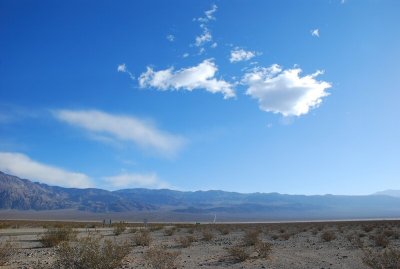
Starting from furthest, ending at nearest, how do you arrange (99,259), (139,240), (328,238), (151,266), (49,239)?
1. (328,238)
2. (139,240)
3. (49,239)
4. (151,266)
5. (99,259)

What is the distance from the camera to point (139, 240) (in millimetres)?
24109

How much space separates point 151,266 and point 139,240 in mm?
9628

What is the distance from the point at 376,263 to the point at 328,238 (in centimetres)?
1654

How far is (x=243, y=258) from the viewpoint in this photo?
17.3 m

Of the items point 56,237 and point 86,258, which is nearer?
point 86,258

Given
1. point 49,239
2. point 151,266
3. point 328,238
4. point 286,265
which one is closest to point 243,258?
point 286,265

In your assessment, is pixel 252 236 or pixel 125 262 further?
pixel 252 236

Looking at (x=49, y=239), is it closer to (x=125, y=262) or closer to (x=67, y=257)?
(x=125, y=262)

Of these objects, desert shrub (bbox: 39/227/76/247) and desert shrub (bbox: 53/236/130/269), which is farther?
desert shrub (bbox: 39/227/76/247)

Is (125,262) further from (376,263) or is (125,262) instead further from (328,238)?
(328,238)

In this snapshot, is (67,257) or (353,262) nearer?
(67,257)

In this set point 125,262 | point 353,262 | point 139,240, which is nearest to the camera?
point 125,262

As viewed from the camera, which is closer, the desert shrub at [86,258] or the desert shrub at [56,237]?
the desert shrub at [86,258]

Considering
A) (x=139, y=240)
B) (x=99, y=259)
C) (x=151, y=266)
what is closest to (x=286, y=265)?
(x=151, y=266)
